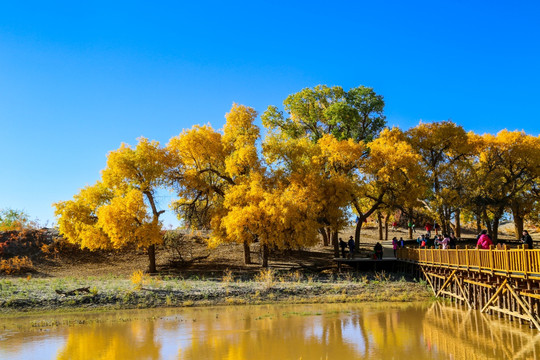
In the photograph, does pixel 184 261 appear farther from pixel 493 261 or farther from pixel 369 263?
pixel 493 261

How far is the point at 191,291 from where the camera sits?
1178 inches

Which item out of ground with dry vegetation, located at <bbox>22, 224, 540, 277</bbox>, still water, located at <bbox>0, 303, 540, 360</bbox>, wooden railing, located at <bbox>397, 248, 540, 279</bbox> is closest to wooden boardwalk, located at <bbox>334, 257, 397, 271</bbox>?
ground with dry vegetation, located at <bbox>22, 224, 540, 277</bbox>

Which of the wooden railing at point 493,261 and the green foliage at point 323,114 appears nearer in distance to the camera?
the wooden railing at point 493,261

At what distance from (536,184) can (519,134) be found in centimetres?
651

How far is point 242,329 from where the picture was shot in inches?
786

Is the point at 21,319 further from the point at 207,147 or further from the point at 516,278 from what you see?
the point at 516,278

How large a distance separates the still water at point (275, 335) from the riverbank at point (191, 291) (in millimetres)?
2445

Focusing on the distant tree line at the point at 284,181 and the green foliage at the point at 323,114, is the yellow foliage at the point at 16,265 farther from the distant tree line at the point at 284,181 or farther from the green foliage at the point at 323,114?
the green foliage at the point at 323,114

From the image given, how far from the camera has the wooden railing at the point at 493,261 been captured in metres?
17.2

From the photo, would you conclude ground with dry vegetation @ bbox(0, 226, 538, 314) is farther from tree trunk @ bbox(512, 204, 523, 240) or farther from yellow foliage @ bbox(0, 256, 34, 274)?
tree trunk @ bbox(512, 204, 523, 240)

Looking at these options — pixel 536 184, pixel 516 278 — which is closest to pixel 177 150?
pixel 516 278

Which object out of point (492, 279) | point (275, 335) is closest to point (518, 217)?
point (492, 279)

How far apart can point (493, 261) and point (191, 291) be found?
16.8 m

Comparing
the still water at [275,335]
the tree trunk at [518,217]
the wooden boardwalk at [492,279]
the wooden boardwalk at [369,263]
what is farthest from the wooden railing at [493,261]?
the tree trunk at [518,217]
